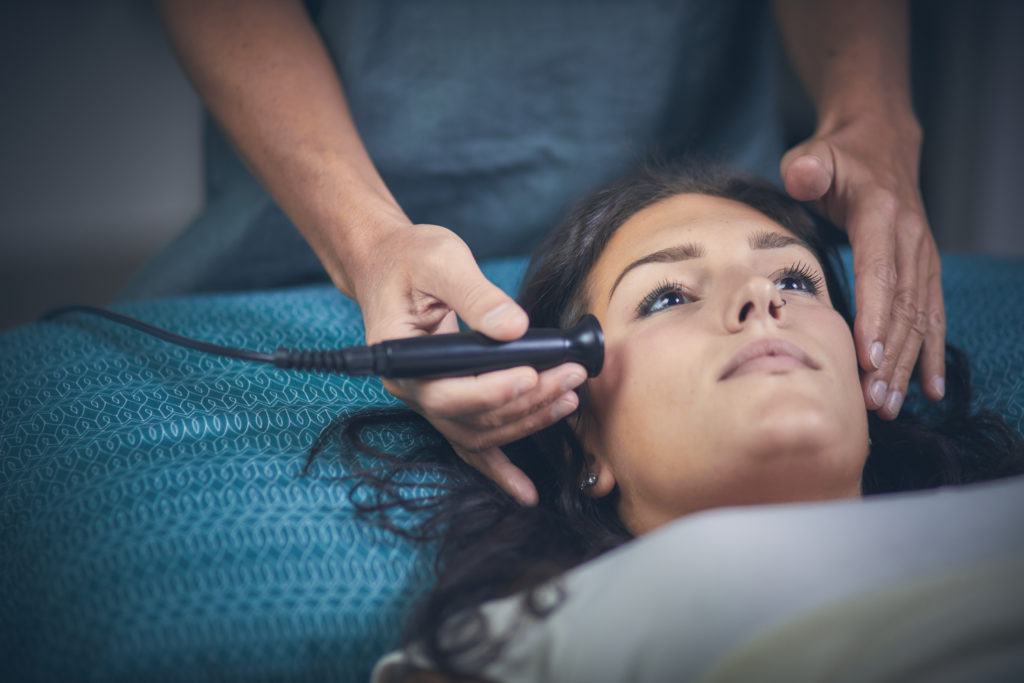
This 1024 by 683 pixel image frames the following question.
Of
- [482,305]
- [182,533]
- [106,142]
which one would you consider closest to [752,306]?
[482,305]

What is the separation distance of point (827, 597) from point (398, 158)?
3.25 ft

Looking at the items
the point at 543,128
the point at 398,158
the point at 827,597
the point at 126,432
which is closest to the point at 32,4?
the point at 398,158

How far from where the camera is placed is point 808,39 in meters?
1.33

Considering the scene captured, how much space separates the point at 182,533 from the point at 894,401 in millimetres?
790

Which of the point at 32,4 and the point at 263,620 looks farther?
the point at 32,4

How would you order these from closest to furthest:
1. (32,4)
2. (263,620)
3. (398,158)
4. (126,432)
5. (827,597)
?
(827,597), (263,620), (126,432), (398,158), (32,4)

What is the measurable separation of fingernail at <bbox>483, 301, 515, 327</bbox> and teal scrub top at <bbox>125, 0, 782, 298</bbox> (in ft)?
2.02

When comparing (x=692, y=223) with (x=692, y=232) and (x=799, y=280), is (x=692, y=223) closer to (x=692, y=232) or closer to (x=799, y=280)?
(x=692, y=232)

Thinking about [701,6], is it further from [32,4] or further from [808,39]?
[32,4]

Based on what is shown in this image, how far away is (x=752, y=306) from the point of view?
0.71 meters

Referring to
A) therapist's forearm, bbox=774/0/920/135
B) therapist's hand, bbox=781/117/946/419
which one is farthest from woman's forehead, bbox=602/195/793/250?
therapist's forearm, bbox=774/0/920/135

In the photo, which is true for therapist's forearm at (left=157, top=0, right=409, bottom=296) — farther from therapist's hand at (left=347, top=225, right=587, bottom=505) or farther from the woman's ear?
the woman's ear

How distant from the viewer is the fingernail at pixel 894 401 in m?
0.85

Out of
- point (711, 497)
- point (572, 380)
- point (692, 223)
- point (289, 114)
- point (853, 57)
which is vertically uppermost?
point (853, 57)
